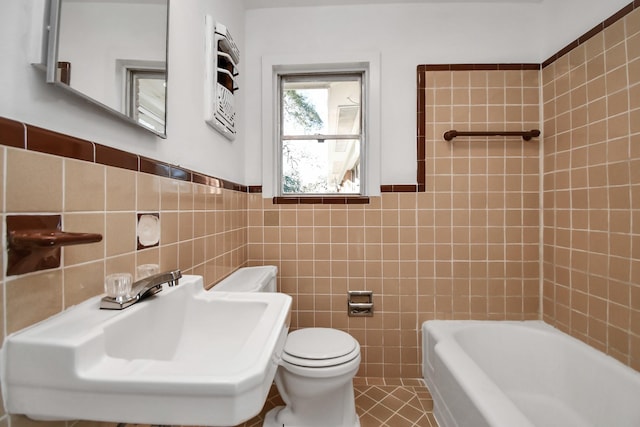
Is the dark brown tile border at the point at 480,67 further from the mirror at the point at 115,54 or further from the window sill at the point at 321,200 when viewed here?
the mirror at the point at 115,54

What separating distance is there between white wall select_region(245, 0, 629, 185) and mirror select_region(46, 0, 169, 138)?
3.67 feet

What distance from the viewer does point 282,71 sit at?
1853 mm

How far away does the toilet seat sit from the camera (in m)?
1.23

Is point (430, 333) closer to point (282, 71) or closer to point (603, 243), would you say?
point (603, 243)

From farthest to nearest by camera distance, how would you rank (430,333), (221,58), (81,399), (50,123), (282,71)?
(282,71), (430,333), (221,58), (50,123), (81,399)

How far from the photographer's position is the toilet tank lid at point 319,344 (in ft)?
4.11

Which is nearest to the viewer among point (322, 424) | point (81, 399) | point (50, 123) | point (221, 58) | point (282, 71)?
point (81, 399)

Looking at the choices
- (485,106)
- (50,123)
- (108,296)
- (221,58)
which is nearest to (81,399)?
(108,296)

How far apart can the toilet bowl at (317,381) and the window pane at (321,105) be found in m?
1.32

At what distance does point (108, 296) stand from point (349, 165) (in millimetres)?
1544

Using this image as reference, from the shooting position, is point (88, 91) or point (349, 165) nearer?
point (88, 91)

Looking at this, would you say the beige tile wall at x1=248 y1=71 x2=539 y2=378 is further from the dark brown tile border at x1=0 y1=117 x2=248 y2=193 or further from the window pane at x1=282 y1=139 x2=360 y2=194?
the dark brown tile border at x1=0 y1=117 x2=248 y2=193

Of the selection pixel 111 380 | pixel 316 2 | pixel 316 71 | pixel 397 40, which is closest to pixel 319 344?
pixel 111 380

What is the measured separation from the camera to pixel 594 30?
4.51 feet
